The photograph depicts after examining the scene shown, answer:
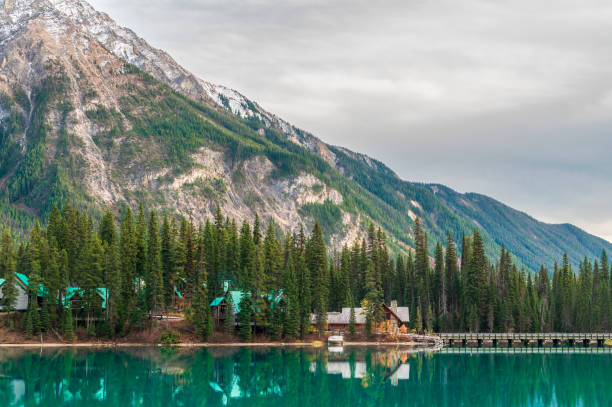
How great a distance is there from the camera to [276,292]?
113188mm

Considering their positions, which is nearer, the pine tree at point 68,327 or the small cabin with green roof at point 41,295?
the pine tree at point 68,327

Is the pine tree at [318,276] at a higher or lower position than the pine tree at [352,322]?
higher

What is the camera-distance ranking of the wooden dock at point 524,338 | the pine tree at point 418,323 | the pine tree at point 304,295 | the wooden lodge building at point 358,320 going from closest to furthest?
the pine tree at point 304,295
the wooden lodge building at point 358,320
the wooden dock at point 524,338
the pine tree at point 418,323

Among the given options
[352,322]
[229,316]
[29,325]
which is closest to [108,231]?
[29,325]

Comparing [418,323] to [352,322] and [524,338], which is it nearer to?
[352,322]

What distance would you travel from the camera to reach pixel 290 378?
232 feet

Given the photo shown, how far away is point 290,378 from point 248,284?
38.7 metres

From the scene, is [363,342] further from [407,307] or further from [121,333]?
[121,333]

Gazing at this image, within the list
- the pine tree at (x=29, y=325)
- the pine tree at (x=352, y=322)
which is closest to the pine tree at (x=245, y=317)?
the pine tree at (x=352, y=322)

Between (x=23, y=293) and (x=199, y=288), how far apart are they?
A: 84.5 ft

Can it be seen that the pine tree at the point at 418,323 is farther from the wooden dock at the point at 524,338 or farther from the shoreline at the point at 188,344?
the shoreline at the point at 188,344

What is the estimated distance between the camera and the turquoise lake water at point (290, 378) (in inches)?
2354

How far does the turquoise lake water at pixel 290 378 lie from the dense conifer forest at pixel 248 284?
35.5ft

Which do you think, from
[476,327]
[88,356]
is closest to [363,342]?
[476,327]
